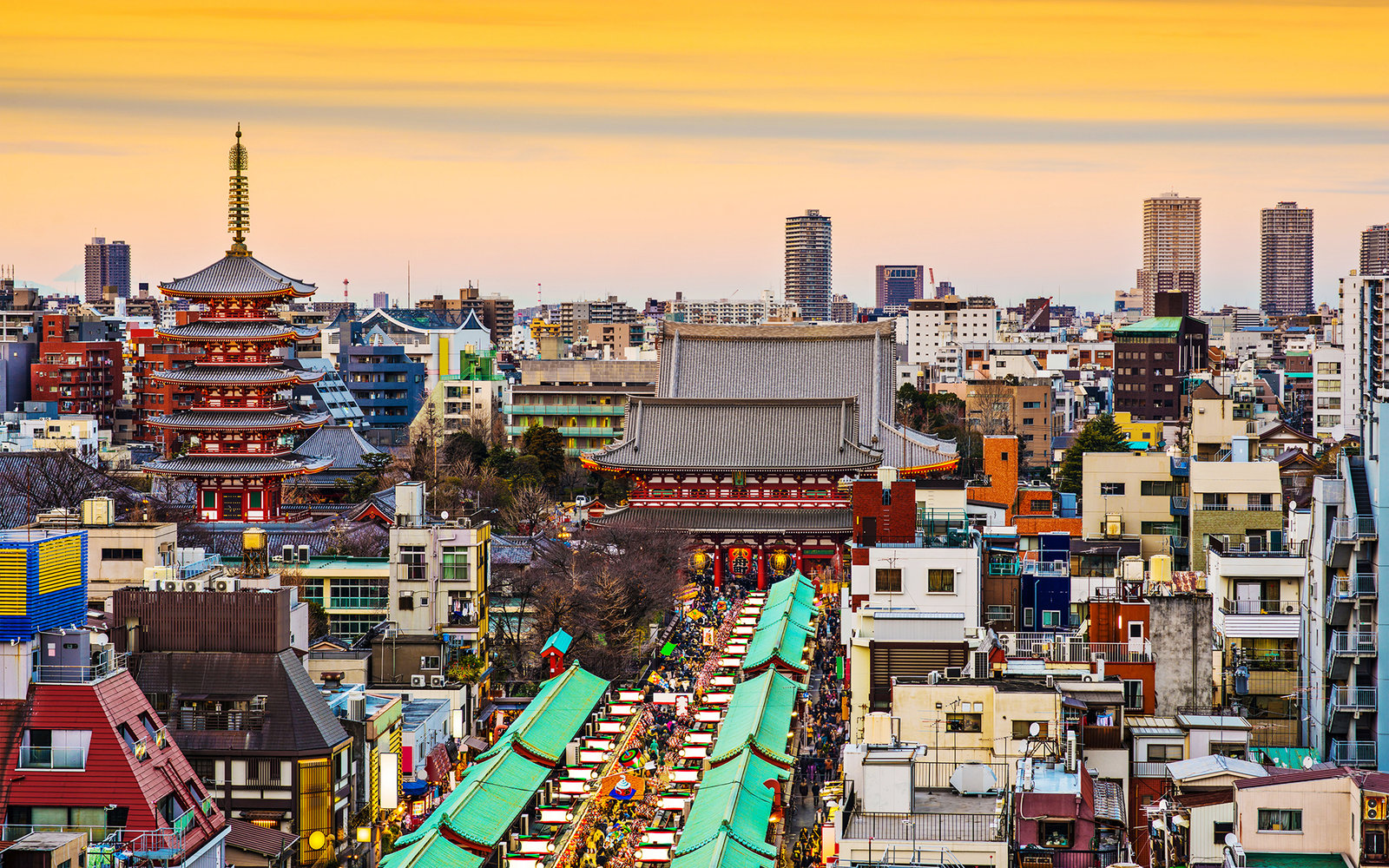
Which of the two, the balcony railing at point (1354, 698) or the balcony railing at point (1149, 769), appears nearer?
the balcony railing at point (1149, 769)

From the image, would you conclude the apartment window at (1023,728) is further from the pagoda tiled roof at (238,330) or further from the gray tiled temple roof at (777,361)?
the gray tiled temple roof at (777,361)

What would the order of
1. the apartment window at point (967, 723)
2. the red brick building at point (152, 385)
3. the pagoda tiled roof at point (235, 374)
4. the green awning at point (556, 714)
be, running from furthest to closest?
1. the red brick building at point (152, 385)
2. the pagoda tiled roof at point (235, 374)
3. the green awning at point (556, 714)
4. the apartment window at point (967, 723)

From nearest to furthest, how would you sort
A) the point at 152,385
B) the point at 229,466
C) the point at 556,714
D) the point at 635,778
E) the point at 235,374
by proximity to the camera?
the point at 635,778
the point at 556,714
the point at 229,466
the point at 235,374
the point at 152,385

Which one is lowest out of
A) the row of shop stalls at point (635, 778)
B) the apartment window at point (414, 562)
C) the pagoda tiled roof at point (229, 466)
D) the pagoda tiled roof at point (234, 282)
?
the row of shop stalls at point (635, 778)

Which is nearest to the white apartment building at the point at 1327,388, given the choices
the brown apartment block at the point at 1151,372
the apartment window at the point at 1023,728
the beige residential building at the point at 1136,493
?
the brown apartment block at the point at 1151,372

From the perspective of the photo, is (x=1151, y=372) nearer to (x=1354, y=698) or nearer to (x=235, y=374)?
(x=235, y=374)

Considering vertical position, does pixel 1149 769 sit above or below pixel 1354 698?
below

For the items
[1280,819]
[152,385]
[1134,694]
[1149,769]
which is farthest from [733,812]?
[152,385]

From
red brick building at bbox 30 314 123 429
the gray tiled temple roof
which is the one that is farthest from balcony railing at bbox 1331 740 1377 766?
red brick building at bbox 30 314 123 429
